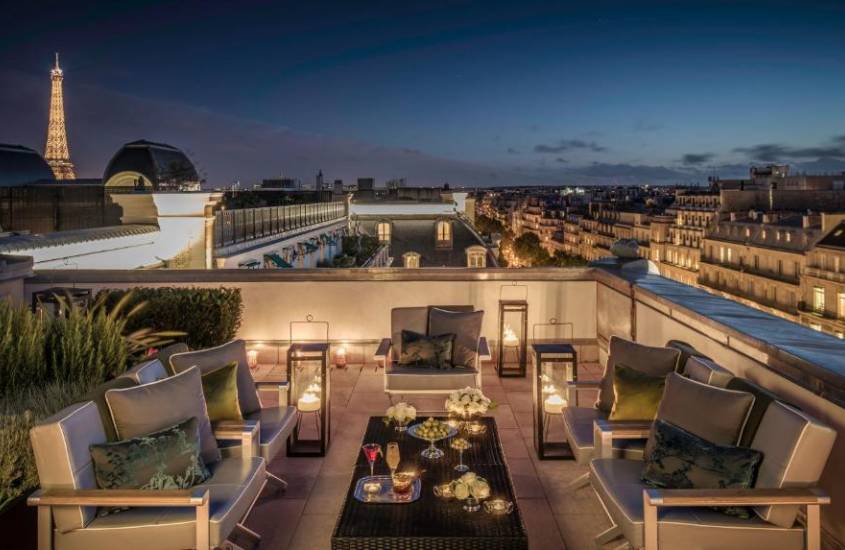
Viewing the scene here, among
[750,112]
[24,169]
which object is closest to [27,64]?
[24,169]

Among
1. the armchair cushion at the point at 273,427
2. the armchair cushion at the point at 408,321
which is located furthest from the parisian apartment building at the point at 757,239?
the armchair cushion at the point at 273,427

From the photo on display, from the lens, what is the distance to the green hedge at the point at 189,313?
6113 mm

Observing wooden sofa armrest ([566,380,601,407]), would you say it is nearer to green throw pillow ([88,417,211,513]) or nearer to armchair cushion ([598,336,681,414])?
armchair cushion ([598,336,681,414])

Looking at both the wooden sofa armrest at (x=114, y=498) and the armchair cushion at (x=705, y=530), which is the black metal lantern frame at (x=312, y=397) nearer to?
the wooden sofa armrest at (x=114, y=498)

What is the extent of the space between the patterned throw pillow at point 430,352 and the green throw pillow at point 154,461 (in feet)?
8.83

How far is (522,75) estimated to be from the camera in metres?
29.0

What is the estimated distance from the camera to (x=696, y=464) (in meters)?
2.82

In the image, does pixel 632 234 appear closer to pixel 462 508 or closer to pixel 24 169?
pixel 24 169

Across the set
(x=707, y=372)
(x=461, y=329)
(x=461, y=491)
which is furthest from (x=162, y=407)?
(x=461, y=329)

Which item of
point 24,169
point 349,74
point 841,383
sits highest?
point 349,74

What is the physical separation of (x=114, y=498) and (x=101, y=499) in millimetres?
52

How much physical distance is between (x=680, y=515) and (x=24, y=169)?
3444 cm

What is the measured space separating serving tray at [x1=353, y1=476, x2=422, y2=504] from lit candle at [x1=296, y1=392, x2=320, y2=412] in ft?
5.62

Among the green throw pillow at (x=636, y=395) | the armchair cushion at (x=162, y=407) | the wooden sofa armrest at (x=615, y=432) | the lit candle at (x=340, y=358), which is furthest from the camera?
the lit candle at (x=340, y=358)
